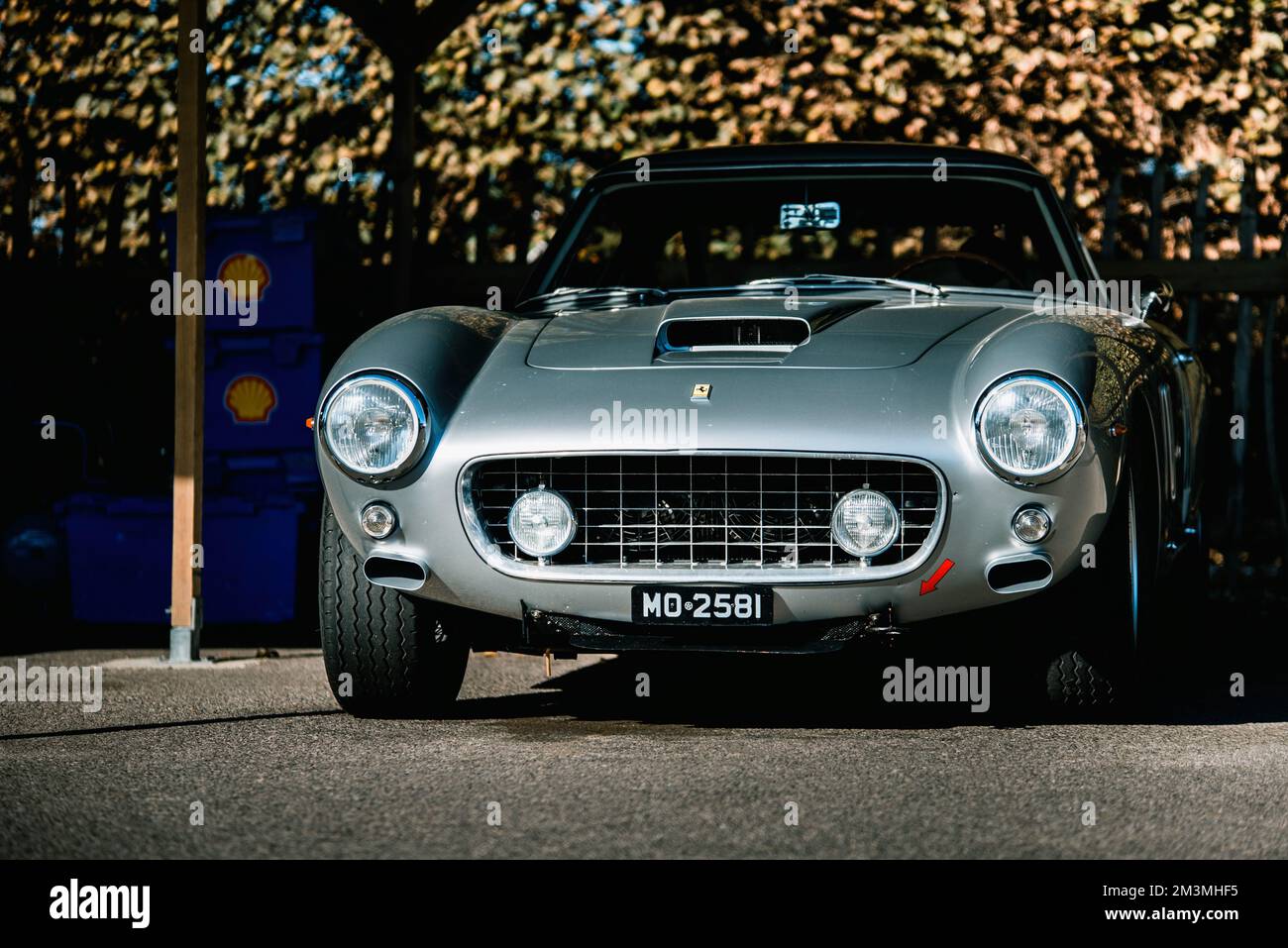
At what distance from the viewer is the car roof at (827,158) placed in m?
5.48

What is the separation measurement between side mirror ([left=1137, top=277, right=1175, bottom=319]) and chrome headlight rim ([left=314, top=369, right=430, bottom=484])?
2146 mm

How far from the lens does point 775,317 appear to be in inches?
175

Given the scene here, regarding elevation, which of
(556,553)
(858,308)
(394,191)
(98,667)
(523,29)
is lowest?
(98,667)

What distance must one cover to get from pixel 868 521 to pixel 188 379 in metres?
2.58

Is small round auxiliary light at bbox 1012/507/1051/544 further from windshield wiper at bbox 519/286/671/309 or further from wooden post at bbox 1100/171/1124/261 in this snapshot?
wooden post at bbox 1100/171/1124/261

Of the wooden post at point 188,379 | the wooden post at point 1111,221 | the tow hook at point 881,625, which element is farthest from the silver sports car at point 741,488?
the wooden post at point 1111,221

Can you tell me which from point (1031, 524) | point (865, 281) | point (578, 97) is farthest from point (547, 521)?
point (578, 97)

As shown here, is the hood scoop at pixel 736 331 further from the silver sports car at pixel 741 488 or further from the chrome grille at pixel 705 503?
the chrome grille at pixel 705 503

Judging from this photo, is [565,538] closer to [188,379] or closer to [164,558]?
[188,379]

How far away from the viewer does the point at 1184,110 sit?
28.2 feet

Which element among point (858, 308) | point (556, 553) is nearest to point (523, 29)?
point (858, 308)

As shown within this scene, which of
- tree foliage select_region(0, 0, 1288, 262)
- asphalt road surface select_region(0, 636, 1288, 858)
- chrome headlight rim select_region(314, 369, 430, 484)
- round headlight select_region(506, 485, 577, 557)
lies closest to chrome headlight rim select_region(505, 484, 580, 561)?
round headlight select_region(506, 485, 577, 557)
